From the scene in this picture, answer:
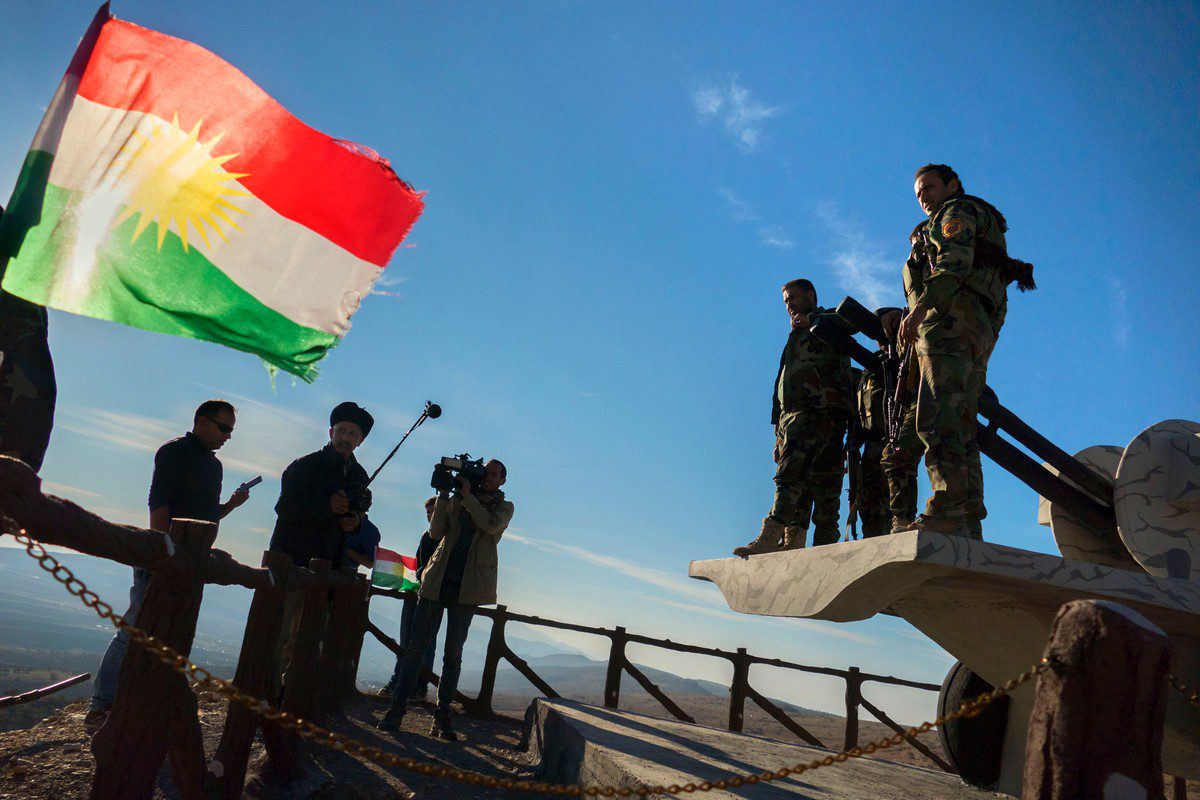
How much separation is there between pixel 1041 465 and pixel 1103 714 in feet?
12.3

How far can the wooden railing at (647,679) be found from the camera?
8.75 m

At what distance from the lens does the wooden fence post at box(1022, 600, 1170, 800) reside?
1854mm

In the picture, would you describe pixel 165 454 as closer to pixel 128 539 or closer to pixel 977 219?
pixel 128 539

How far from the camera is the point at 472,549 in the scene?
6.14m

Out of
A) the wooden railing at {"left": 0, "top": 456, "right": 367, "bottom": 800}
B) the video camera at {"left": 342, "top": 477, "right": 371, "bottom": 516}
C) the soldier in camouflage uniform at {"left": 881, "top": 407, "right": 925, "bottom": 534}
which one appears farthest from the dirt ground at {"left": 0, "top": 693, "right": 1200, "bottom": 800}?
the soldier in camouflage uniform at {"left": 881, "top": 407, "right": 925, "bottom": 534}

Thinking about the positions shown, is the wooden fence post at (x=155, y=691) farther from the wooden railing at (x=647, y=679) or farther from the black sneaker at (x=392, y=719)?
the wooden railing at (x=647, y=679)

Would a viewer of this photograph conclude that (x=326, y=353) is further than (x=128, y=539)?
Yes

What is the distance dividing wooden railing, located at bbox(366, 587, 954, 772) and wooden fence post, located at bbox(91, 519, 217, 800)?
5.74 meters

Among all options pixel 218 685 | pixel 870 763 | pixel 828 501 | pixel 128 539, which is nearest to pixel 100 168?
pixel 128 539

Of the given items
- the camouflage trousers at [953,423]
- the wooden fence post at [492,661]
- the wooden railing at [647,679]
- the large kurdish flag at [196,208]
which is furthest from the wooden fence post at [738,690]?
the large kurdish flag at [196,208]

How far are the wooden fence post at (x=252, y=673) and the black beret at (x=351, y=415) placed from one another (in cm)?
202

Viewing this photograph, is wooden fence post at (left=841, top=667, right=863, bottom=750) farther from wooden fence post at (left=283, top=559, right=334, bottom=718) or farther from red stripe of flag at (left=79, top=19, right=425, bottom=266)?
red stripe of flag at (left=79, top=19, right=425, bottom=266)

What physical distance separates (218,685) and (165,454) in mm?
2744

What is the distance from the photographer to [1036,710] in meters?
1.98
